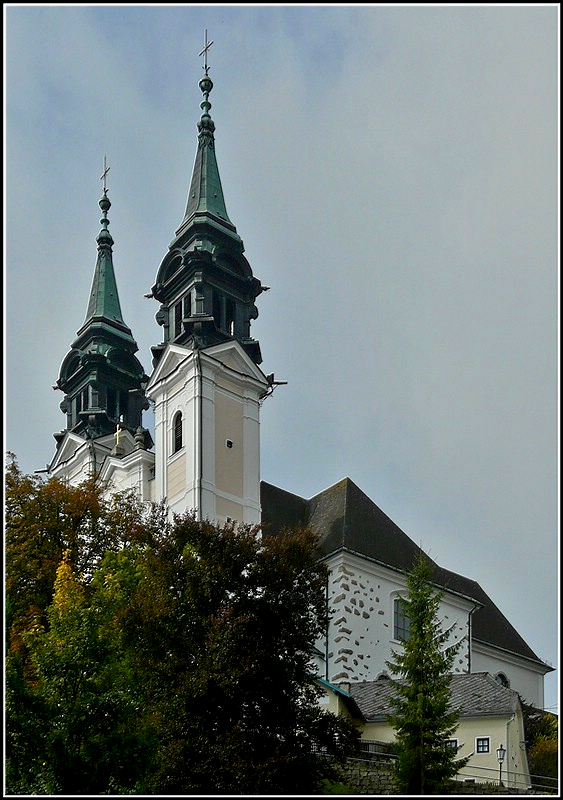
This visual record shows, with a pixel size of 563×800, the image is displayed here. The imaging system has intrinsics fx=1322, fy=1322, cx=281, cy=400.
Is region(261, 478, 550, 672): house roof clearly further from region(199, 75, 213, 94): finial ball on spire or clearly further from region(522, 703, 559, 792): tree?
region(199, 75, 213, 94): finial ball on spire

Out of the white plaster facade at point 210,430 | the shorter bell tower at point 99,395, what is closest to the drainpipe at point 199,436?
the white plaster facade at point 210,430

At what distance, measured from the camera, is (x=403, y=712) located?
92.9ft

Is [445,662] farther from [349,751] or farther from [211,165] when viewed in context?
[211,165]

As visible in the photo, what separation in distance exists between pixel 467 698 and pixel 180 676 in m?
10.5

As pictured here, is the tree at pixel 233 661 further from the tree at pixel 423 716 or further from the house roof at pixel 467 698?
the house roof at pixel 467 698

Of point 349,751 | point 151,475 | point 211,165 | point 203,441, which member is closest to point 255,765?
point 349,751

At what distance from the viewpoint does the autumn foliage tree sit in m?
23.7

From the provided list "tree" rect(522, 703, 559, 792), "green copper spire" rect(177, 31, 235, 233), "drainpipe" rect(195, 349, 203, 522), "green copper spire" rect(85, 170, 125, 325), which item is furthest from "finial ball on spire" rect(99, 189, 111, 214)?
"tree" rect(522, 703, 559, 792)

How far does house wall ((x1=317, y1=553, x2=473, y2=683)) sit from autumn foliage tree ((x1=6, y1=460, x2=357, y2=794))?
37.5 ft

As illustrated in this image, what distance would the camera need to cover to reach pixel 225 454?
148 ft

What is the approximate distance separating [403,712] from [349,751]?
1.45 meters

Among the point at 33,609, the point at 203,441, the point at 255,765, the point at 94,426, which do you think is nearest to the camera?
the point at 255,765

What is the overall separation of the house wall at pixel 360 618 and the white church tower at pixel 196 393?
3742 millimetres

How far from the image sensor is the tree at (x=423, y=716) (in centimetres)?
2748
